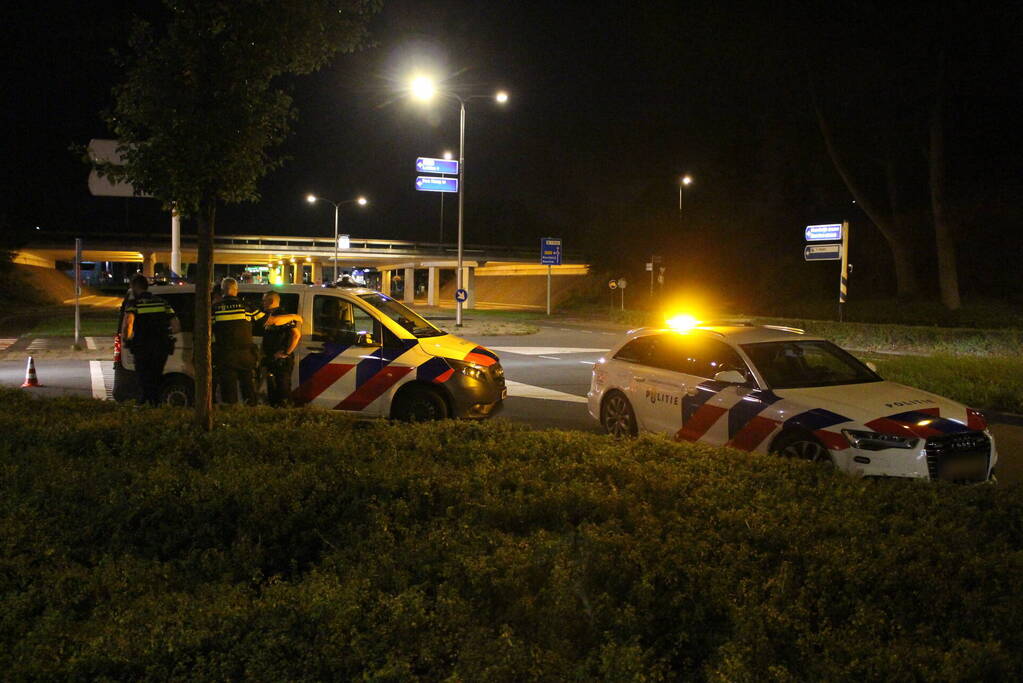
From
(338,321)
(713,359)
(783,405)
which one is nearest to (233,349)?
(338,321)

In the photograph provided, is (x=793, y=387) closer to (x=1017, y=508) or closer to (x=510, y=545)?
(x=1017, y=508)

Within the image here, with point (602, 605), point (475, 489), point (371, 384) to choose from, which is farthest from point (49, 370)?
point (602, 605)

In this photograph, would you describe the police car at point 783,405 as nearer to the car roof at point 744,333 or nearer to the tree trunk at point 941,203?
the car roof at point 744,333

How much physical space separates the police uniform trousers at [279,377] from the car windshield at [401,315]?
1193 millimetres

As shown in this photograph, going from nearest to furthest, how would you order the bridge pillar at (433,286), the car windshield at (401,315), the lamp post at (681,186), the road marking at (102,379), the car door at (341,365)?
the car door at (341,365) < the car windshield at (401,315) < the road marking at (102,379) < the lamp post at (681,186) < the bridge pillar at (433,286)

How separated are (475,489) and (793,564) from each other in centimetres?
202

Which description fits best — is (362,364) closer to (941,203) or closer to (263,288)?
(263,288)

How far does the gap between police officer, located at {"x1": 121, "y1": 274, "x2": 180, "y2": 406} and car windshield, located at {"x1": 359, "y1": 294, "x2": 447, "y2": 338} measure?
224cm

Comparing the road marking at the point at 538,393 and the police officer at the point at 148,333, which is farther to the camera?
the road marking at the point at 538,393

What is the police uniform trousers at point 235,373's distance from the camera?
9.37m

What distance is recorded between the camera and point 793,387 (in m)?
7.86

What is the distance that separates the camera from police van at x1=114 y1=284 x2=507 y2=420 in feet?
32.4

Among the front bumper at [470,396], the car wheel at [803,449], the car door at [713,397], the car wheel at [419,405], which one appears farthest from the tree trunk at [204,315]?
the car wheel at [803,449]

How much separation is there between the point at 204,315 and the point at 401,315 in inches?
141
